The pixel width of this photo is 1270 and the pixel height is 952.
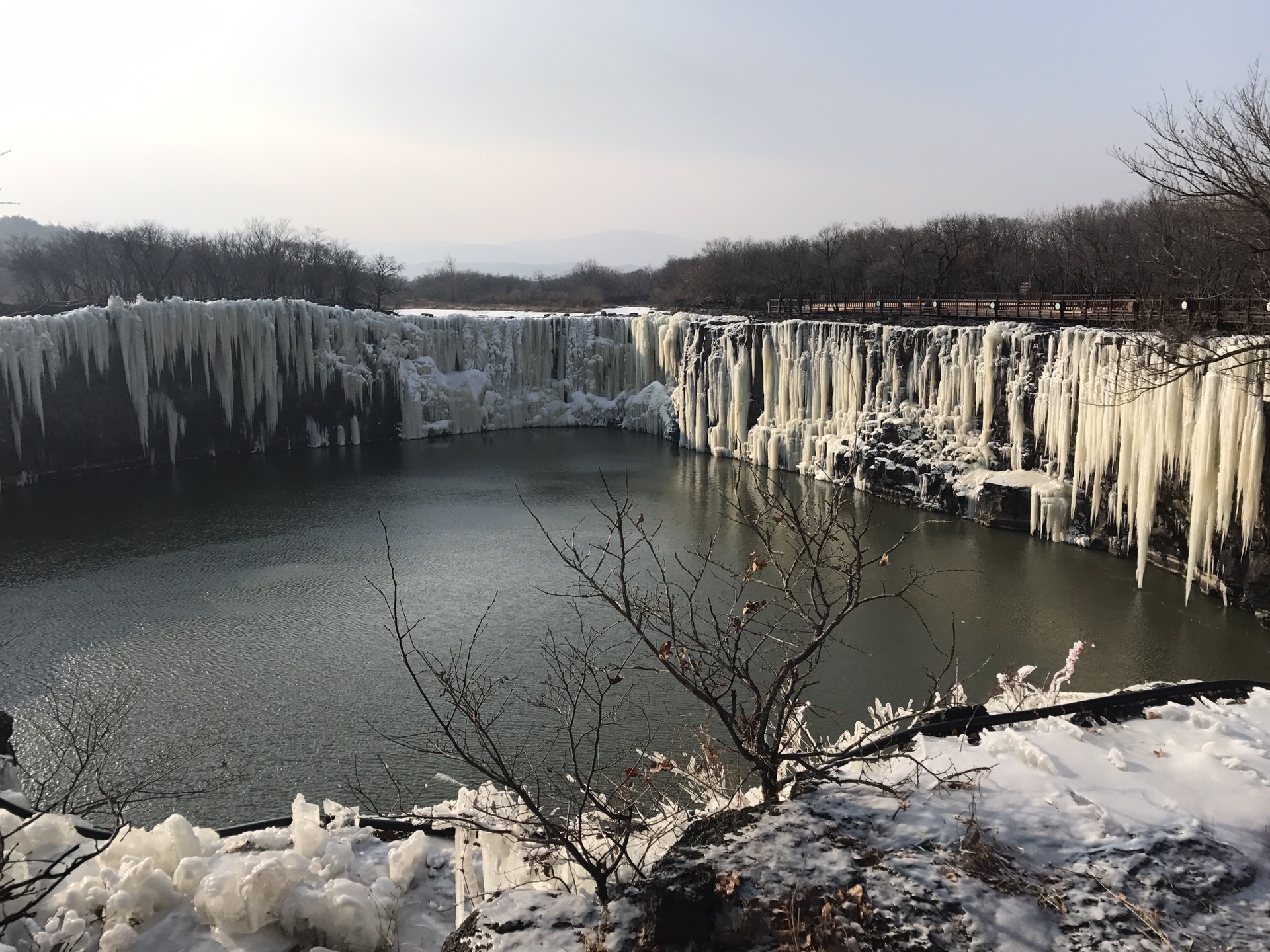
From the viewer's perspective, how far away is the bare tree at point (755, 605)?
15.4 ft

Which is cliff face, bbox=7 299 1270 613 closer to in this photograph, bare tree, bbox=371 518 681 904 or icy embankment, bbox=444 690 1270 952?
icy embankment, bbox=444 690 1270 952

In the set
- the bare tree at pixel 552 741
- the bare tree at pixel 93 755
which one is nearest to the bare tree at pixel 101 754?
the bare tree at pixel 93 755

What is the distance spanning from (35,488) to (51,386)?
3516 millimetres

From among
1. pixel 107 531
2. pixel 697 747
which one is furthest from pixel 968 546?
pixel 107 531

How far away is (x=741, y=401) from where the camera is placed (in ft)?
103

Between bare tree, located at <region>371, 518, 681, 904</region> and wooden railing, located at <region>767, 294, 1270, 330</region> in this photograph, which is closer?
bare tree, located at <region>371, 518, 681, 904</region>

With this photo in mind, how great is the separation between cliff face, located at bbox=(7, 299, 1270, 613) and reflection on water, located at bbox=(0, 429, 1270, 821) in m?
1.32

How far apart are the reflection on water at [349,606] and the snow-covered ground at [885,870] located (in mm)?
1475

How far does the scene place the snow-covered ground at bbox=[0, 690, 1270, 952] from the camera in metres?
3.85

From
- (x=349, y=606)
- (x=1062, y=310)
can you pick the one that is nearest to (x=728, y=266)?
(x=1062, y=310)

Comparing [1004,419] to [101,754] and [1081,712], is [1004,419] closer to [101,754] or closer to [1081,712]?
[1081,712]

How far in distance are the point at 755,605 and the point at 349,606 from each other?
41.8 ft

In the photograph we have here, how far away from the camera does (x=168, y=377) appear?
30125 millimetres

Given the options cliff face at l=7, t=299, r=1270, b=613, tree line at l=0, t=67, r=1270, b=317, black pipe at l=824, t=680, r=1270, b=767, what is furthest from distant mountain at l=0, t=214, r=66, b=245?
black pipe at l=824, t=680, r=1270, b=767
